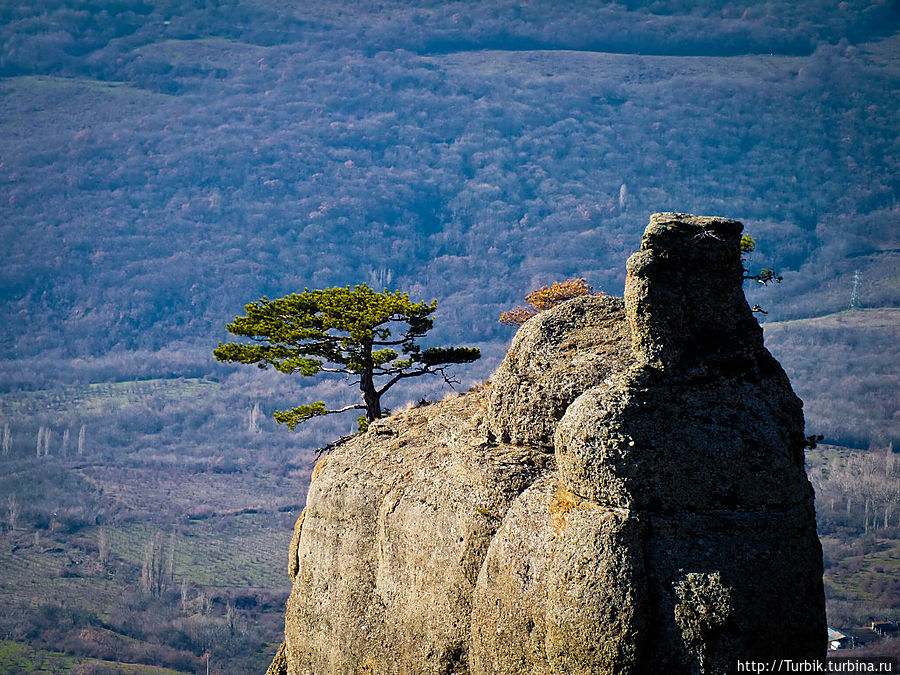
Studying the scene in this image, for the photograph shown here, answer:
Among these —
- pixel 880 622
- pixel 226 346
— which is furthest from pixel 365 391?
pixel 880 622

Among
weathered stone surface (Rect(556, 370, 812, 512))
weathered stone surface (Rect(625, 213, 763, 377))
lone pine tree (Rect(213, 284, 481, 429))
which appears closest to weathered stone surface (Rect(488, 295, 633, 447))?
weathered stone surface (Rect(625, 213, 763, 377))

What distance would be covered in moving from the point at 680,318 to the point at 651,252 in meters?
1.44

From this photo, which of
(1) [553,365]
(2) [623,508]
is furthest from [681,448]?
(1) [553,365]

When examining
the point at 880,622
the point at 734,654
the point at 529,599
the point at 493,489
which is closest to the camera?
the point at 734,654

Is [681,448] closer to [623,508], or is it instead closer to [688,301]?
[623,508]

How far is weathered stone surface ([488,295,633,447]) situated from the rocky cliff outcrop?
48mm

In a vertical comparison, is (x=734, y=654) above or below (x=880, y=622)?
above

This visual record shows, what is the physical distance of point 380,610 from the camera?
2548 cm

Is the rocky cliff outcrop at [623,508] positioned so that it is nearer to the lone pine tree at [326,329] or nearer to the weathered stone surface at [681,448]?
the weathered stone surface at [681,448]

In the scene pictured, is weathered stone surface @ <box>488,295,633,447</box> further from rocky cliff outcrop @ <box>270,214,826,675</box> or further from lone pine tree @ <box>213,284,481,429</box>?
lone pine tree @ <box>213,284,481,429</box>

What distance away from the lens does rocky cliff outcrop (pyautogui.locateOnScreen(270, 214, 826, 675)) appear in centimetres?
1920

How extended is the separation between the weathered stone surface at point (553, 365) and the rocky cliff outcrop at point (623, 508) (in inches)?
1.9

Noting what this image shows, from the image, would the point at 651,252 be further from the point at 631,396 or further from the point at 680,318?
the point at 631,396

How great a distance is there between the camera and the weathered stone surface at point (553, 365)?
2342cm
